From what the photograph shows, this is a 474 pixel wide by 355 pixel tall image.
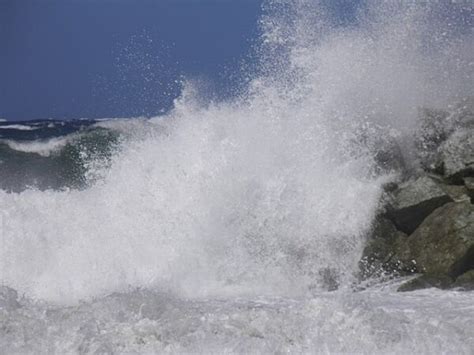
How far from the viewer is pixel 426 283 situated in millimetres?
8141

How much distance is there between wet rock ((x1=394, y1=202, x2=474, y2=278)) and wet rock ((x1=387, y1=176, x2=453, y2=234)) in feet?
1.09

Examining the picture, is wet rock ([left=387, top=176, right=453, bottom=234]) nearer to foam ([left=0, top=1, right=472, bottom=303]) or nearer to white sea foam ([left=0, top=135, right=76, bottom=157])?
foam ([left=0, top=1, right=472, bottom=303])

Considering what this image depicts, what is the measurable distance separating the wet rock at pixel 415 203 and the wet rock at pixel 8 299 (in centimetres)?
539

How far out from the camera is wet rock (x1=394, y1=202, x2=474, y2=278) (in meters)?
8.17

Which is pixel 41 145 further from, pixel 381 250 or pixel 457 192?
pixel 457 192

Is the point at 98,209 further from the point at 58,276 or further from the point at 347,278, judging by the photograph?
the point at 347,278

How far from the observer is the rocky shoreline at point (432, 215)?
324 inches

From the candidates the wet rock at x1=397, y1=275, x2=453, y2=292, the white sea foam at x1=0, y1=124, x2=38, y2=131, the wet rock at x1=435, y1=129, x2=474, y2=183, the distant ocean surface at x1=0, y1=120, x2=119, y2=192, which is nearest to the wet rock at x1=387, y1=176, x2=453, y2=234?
the wet rock at x1=435, y1=129, x2=474, y2=183

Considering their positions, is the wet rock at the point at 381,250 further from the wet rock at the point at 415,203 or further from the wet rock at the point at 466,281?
the wet rock at the point at 466,281

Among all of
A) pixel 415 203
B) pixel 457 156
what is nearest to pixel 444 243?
pixel 415 203

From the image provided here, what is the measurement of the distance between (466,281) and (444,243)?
0.65 metres

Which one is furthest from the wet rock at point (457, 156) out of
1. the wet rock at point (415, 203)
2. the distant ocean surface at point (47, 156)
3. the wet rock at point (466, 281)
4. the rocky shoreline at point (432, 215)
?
the distant ocean surface at point (47, 156)

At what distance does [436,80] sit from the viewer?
12914 mm

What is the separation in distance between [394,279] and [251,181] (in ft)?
11.3
